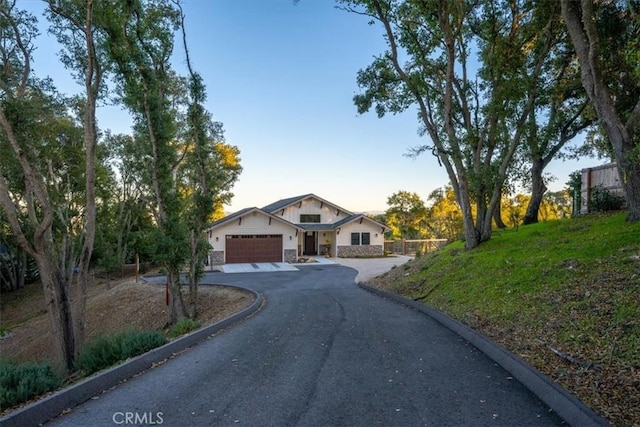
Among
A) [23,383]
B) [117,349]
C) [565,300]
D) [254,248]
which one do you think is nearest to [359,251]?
[254,248]

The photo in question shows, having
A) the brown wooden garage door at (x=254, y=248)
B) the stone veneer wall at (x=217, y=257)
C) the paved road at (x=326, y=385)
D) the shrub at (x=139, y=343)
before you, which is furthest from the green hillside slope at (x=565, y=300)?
the stone veneer wall at (x=217, y=257)

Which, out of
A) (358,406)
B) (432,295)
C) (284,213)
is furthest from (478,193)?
(284,213)

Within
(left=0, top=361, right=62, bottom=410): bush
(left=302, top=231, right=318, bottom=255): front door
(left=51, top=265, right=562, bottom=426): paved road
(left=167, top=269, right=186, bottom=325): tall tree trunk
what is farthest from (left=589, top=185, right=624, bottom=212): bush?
(left=302, top=231, right=318, bottom=255): front door

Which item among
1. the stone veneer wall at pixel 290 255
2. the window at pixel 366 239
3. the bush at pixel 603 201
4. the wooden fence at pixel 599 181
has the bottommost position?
the stone veneer wall at pixel 290 255

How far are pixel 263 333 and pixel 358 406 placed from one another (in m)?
3.73

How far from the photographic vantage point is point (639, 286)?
18.1ft

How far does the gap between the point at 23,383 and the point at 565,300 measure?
26.3ft

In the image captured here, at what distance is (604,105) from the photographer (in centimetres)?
938

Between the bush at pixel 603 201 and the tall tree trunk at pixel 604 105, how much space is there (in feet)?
12.1

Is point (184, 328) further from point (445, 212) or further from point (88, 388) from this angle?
point (445, 212)

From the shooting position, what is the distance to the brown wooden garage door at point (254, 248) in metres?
24.2

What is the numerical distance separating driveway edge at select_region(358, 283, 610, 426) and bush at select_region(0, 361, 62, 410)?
19.8 feet

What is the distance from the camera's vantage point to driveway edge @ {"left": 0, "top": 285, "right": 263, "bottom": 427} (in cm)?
354

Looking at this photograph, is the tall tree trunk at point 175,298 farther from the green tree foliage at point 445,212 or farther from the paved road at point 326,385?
the green tree foliage at point 445,212
